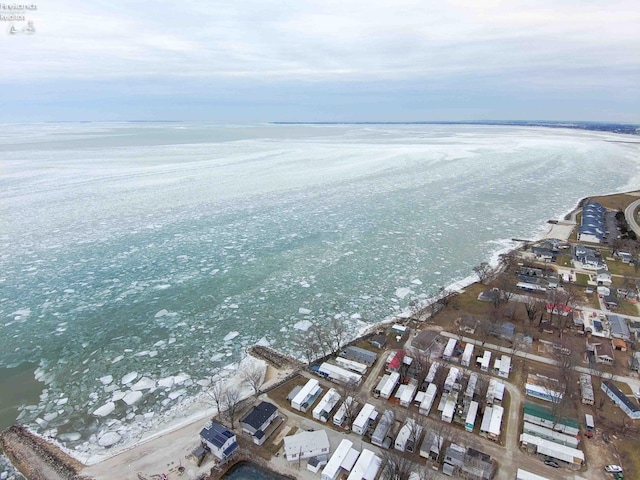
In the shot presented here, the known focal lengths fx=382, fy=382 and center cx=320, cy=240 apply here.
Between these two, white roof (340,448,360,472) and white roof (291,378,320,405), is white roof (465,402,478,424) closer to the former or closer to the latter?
white roof (340,448,360,472)

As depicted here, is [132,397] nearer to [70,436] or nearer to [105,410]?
[105,410]

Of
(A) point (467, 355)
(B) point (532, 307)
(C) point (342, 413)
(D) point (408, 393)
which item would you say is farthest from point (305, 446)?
(B) point (532, 307)

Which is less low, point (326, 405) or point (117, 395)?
point (326, 405)

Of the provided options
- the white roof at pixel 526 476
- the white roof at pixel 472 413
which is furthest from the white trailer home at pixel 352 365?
the white roof at pixel 526 476

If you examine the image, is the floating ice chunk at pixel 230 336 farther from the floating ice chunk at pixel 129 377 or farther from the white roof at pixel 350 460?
the white roof at pixel 350 460

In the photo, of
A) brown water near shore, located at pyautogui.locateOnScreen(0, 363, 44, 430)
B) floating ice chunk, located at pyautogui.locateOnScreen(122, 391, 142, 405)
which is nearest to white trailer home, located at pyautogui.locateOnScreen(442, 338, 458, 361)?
floating ice chunk, located at pyautogui.locateOnScreen(122, 391, 142, 405)

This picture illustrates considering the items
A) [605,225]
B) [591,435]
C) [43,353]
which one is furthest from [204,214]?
[605,225]

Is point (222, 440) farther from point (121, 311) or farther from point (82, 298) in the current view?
point (82, 298)
